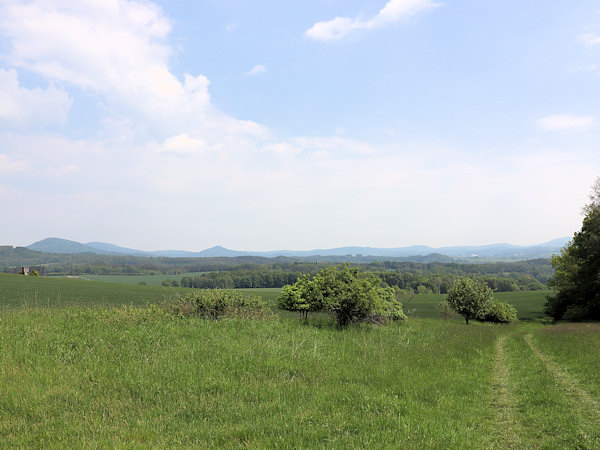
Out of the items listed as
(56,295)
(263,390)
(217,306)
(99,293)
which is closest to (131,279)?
(99,293)

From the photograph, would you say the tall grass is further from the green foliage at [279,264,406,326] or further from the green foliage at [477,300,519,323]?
the green foliage at [477,300,519,323]

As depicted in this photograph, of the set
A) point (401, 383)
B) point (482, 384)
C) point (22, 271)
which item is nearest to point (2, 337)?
point (401, 383)

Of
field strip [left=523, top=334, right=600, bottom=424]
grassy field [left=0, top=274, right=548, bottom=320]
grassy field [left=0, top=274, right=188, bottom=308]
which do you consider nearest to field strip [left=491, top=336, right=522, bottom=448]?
field strip [left=523, top=334, right=600, bottom=424]

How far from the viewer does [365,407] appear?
25.0 ft

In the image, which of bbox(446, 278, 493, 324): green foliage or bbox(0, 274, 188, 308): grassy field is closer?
bbox(0, 274, 188, 308): grassy field

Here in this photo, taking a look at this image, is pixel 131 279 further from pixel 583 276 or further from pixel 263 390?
pixel 263 390

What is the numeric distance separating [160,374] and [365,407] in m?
5.20

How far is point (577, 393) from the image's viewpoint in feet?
30.7

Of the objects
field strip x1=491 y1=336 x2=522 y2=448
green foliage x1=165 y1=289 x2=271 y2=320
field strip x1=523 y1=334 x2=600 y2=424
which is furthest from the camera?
green foliage x1=165 y1=289 x2=271 y2=320

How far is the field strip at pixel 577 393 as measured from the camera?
7.90 metres

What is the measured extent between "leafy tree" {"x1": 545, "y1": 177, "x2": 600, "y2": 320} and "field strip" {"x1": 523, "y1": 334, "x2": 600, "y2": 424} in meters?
28.4

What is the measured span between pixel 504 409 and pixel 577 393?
2862mm

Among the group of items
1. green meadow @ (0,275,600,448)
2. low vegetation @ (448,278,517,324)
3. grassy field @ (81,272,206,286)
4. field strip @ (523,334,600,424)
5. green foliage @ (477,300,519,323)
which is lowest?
grassy field @ (81,272,206,286)

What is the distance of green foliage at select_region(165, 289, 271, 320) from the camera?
1728 cm
